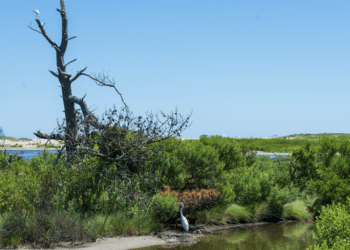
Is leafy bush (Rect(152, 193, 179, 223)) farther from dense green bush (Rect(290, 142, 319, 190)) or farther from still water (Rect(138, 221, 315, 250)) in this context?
dense green bush (Rect(290, 142, 319, 190))

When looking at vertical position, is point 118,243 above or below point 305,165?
below

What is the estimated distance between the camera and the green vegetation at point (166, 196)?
32.4 ft

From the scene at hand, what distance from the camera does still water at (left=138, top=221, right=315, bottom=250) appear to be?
10.3 m

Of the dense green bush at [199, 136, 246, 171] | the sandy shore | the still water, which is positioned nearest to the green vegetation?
the dense green bush at [199, 136, 246, 171]

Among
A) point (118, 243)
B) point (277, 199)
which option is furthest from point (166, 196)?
point (277, 199)

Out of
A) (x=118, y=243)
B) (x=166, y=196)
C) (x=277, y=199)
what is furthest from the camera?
(x=277, y=199)

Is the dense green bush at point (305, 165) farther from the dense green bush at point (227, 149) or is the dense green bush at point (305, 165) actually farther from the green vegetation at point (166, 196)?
the dense green bush at point (227, 149)

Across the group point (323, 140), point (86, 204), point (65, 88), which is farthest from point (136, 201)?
point (323, 140)

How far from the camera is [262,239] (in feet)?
37.2

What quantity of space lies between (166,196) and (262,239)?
3.42 meters

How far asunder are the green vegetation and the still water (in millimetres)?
926

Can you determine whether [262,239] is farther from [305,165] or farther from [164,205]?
[305,165]

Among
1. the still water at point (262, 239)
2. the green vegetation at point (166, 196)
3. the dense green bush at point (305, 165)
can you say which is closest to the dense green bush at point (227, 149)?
the green vegetation at point (166, 196)

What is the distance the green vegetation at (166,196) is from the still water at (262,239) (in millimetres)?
926
